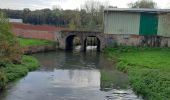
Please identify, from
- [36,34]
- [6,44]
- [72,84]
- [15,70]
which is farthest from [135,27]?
[6,44]

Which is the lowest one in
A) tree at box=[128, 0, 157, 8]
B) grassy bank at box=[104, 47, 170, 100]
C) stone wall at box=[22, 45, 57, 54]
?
stone wall at box=[22, 45, 57, 54]

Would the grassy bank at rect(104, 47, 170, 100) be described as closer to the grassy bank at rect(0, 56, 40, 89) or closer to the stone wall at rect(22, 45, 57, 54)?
the grassy bank at rect(0, 56, 40, 89)

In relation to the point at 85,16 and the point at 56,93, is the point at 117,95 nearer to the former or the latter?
the point at 56,93

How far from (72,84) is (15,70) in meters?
6.36

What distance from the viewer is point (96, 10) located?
4242 inches

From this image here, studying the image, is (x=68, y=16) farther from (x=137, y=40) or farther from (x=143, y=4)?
(x=137, y=40)

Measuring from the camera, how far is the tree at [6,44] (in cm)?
3312

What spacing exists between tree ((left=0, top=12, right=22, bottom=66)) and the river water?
7.93ft

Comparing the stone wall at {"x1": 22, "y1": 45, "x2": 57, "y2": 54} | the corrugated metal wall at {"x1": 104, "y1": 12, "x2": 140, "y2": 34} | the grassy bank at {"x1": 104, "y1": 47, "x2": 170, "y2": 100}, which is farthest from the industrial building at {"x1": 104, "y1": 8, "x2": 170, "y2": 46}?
the grassy bank at {"x1": 104, "y1": 47, "x2": 170, "y2": 100}

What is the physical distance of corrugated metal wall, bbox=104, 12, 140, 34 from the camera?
202ft

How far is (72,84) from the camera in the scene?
33.6 m

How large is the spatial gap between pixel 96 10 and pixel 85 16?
7.33 m

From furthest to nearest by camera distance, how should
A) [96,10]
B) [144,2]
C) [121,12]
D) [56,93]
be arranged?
[96,10]
[144,2]
[121,12]
[56,93]

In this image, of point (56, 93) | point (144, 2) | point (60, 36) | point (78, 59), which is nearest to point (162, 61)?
point (78, 59)
